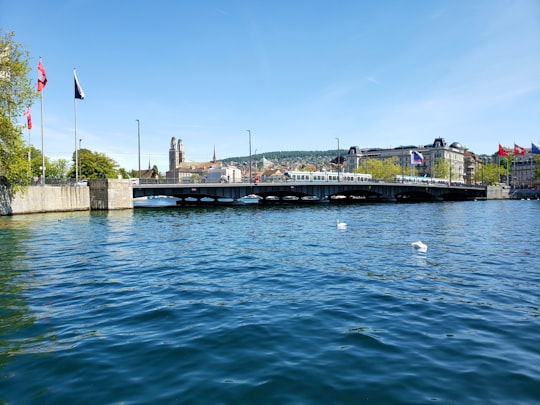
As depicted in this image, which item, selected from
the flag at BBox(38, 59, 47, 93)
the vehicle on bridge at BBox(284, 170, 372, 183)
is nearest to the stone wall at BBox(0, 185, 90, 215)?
the flag at BBox(38, 59, 47, 93)

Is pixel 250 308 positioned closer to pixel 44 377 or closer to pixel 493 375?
pixel 44 377

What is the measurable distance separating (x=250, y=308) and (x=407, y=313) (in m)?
3.65

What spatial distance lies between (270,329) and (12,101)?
131 ft

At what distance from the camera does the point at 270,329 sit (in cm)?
797

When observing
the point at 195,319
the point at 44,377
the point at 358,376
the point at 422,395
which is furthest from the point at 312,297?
the point at 44,377

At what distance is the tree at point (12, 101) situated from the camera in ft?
119

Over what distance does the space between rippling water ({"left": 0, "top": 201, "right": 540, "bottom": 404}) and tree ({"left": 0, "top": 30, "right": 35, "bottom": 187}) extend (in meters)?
25.4

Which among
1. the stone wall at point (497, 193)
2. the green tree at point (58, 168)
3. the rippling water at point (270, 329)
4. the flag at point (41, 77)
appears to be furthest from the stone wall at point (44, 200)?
the stone wall at point (497, 193)

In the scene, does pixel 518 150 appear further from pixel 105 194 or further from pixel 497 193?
pixel 105 194

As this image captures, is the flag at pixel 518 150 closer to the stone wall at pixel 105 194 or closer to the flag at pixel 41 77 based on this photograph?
the stone wall at pixel 105 194

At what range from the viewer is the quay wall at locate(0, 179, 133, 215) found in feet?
140

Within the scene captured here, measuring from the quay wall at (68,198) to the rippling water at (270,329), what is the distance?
30.6 metres

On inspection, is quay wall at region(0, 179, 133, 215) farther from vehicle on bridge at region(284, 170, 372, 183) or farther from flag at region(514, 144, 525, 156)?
flag at region(514, 144, 525, 156)

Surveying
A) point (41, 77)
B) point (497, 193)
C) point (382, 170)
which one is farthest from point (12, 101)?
point (382, 170)
